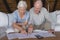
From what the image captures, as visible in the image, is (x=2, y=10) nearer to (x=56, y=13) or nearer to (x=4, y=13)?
(x=4, y=13)

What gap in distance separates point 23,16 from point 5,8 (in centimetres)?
75

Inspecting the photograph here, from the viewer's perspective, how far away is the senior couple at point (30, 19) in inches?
112

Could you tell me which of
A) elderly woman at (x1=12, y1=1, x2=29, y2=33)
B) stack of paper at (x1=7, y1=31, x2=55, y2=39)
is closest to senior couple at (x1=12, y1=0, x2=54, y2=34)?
elderly woman at (x1=12, y1=1, x2=29, y2=33)

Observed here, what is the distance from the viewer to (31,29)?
2.77m

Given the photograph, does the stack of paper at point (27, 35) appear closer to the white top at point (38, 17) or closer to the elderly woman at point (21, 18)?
the elderly woman at point (21, 18)

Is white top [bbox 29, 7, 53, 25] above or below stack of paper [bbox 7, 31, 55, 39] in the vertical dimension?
above

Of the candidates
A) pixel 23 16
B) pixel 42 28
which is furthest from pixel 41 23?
pixel 23 16

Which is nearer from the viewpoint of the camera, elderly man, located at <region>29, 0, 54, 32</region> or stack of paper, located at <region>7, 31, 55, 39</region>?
stack of paper, located at <region>7, 31, 55, 39</region>

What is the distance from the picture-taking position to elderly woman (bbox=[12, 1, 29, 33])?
2.84 m

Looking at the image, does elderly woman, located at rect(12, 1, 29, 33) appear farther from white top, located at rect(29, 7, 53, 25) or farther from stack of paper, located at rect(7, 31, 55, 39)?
stack of paper, located at rect(7, 31, 55, 39)

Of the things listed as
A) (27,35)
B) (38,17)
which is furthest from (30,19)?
(27,35)

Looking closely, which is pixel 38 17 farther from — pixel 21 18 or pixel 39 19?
pixel 21 18

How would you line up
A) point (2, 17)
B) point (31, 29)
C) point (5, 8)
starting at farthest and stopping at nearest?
point (5, 8), point (2, 17), point (31, 29)

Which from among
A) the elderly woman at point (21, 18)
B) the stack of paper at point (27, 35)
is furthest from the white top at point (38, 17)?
the stack of paper at point (27, 35)
